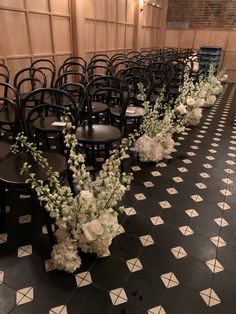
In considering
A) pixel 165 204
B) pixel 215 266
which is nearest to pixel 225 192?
pixel 165 204

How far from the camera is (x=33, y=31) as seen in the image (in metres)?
4.28

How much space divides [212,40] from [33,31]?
277 inches

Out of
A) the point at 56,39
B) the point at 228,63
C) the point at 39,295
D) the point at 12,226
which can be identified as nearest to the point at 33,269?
the point at 39,295

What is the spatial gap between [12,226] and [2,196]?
288 mm

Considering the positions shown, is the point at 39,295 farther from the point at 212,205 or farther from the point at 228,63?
the point at 228,63

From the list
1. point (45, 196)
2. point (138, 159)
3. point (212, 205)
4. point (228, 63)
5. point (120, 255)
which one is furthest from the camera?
point (228, 63)

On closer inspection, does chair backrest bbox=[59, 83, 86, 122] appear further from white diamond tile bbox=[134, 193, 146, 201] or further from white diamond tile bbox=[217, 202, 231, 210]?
white diamond tile bbox=[217, 202, 231, 210]

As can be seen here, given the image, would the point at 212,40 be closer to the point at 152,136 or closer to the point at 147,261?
the point at 152,136

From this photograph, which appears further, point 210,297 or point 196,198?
point 196,198

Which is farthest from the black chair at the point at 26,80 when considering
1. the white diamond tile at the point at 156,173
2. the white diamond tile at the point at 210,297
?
the white diamond tile at the point at 210,297

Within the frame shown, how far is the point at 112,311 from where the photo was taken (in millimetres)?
1490

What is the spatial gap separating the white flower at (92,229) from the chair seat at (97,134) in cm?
100

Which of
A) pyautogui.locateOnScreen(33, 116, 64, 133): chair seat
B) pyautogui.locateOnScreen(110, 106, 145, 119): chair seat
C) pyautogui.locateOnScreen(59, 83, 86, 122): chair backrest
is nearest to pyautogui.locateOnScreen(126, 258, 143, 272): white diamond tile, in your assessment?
pyautogui.locateOnScreen(33, 116, 64, 133): chair seat

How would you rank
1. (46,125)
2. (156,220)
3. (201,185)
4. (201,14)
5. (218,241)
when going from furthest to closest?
(201,14) < (201,185) < (46,125) < (156,220) < (218,241)
